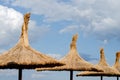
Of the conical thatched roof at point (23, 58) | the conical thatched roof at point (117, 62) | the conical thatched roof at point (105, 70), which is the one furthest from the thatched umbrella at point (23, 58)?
the conical thatched roof at point (117, 62)

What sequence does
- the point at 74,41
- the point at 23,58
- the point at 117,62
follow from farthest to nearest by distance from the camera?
the point at 117,62, the point at 74,41, the point at 23,58

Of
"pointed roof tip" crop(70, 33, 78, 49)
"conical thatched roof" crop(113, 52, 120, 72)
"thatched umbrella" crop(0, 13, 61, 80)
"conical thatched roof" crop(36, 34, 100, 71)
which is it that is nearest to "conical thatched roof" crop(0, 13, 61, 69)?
"thatched umbrella" crop(0, 13, 61, 80)

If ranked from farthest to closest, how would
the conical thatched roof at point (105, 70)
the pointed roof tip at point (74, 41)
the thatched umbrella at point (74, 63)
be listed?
the conical thatched roof at point (105, 70)
the pointed roof tip at point (74, 41)
the thatched umbrella at point (74, 63)

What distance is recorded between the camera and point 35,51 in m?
14.4

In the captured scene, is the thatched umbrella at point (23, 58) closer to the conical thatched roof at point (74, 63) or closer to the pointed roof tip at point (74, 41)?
the conical thatched roof at point (74, 63)

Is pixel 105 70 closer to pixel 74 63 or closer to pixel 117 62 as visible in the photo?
pixel 117 62

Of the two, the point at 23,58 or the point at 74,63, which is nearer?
the point at 23,58

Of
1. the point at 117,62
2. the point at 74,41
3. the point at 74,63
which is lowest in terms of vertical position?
the point at 74,63

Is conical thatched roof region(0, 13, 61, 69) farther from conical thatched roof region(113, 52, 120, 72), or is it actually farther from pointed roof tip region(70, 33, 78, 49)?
conical thatched roof region(113, 52, 120, 72)

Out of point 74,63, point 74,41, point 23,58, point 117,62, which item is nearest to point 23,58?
point 23,58

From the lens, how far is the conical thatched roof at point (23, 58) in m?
13.6

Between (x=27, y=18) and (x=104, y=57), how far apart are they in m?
9.61

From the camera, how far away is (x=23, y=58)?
44.9ft

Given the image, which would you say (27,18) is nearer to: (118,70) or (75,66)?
(75,66)
